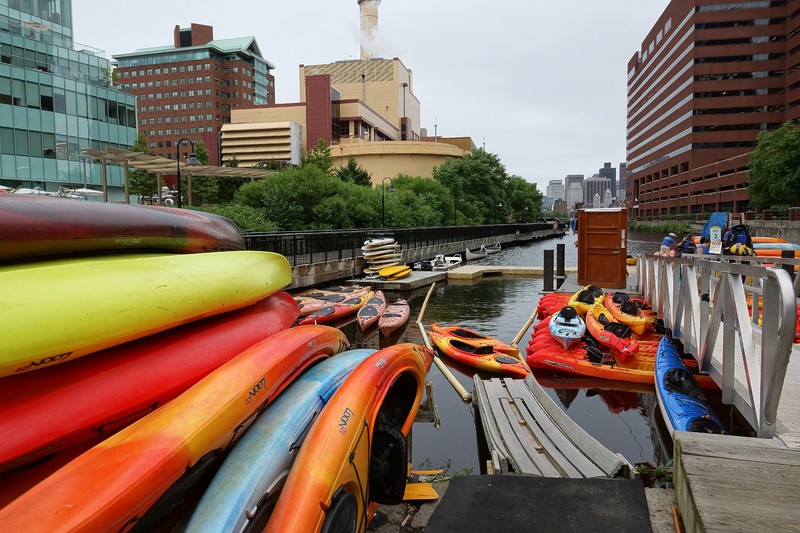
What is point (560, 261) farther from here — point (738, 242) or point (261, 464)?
point (261, 464)

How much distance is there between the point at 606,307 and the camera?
1464 centimetres

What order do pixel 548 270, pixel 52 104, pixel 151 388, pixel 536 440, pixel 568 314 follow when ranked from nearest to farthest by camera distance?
pixel 151 388, pixel 536 440, pixel 568 314, pixel 548 270, pixel 52 104

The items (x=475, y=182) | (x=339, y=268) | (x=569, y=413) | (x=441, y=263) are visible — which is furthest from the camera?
(x=475, y=182)

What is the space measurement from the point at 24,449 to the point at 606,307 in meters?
14.2

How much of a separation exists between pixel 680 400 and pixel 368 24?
6534 inches

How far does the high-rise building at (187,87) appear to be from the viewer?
130625 mm

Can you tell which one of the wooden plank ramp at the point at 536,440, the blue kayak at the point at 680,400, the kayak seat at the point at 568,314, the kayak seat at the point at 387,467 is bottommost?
the wooden plank ramp at the point at 536,440

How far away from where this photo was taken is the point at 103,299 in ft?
10.1

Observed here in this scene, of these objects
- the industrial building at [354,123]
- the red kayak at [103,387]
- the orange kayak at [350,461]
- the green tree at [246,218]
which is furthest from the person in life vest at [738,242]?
the industrial building at [354,123]

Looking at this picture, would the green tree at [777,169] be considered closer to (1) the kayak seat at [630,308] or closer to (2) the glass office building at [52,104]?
(1) the kayak seat at [630,308]

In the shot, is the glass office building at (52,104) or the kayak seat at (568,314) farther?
the glass office building at (52,104)

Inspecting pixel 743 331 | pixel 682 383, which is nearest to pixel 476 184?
pixel 682 383

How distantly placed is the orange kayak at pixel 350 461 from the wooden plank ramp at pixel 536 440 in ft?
7.30

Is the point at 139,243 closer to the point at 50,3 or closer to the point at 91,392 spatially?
the point at 91,392
